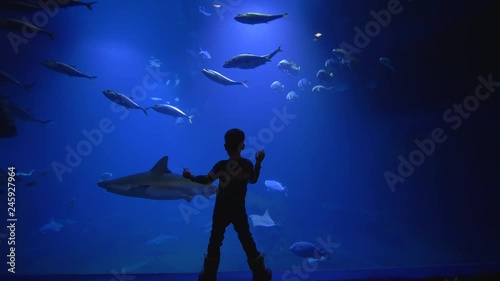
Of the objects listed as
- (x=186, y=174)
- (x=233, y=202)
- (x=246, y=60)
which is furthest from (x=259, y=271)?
(x=246, y=60)

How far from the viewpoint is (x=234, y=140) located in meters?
2.46

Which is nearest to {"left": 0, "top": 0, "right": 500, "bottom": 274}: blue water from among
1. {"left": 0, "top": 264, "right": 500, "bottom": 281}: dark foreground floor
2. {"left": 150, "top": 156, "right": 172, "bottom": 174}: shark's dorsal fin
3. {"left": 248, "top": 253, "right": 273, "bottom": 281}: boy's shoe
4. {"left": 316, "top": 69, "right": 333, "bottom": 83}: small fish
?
{"left": 316, "top": 69, "right": 333, "bottom": 83}: small fish

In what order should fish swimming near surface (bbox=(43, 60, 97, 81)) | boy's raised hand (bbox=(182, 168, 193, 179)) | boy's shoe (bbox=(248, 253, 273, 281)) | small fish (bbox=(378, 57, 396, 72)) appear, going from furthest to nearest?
small fish (bbox=(378, 57, 396, 72)), fish swimming near surface (bbox=(43, 60, 97, 81)), boy's shoe (bbox=(248, 253, 273, 281)), boy's raised hand (bbox=(182, 168, 193, 179))

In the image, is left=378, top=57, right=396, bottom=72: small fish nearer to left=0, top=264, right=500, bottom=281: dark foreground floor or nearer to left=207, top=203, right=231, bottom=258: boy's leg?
left=0, top=264, right=500, bottom=281: dark foreground floor

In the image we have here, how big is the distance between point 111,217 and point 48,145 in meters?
8.54

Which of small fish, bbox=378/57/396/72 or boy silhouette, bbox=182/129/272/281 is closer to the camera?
boy silhouette, bbox=182/129/272/281

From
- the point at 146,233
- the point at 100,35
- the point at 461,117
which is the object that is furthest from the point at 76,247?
the point at 461,117

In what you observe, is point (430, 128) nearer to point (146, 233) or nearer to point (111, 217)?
point (146, 233)

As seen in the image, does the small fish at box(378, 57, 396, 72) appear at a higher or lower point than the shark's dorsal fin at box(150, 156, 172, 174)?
higher

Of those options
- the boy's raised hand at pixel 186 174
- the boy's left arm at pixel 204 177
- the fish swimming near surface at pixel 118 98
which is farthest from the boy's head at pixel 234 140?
the fish swimming near surface at pixel 118 98

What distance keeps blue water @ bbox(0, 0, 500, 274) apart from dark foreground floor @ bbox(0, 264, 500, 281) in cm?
757

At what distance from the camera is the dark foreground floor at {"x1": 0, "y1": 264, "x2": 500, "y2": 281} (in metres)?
2.46

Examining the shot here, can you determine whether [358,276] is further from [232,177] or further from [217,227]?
[232,177]

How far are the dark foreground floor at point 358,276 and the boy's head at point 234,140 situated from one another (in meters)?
1.29
